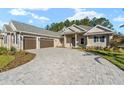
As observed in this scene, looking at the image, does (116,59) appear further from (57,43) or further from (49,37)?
(57,43)

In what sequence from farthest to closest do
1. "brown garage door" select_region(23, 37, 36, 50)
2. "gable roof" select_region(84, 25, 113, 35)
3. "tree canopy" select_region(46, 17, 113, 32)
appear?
"tree canopy" select_region(46, 17, 113, 32) → "gable roof" select_region(84, 25, 113, 35) → "brown garage door" select_region(23, 37, 36, 50)

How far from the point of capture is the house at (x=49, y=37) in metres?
28.0

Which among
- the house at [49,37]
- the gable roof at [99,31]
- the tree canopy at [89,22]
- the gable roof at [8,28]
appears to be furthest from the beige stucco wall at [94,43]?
the tree canopy at [89,22]

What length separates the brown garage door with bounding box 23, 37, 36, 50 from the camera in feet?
93.6

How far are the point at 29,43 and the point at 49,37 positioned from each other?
7.62 m

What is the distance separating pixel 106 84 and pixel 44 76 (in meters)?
3.36

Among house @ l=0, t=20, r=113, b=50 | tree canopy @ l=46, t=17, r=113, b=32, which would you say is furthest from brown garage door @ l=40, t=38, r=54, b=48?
tree canopy @ l=46, t=17, r=113, b=32

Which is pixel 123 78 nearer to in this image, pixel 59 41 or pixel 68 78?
pixel 68 78

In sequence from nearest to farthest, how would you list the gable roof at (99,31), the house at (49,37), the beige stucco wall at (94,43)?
the house at (49,37)
the beige stucco wall at (94,43)
the gable roof at (99,31)

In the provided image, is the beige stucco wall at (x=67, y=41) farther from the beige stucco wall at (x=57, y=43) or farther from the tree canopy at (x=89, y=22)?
the tree canopy at (x=89, y=22)

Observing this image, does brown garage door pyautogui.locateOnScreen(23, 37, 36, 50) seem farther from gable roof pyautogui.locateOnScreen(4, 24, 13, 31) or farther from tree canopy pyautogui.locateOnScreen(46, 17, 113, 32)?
tree canopy pyautogui.locateOnScreen(46, 17, 113, 32)

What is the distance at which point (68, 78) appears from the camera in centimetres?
938

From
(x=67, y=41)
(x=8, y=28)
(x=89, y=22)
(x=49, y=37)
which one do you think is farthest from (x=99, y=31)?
(x=89, y=22)
